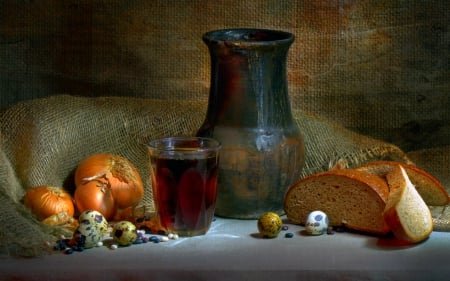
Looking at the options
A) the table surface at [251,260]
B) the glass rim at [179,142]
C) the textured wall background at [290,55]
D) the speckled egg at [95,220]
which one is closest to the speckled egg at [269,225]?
the table surface at [251,260]

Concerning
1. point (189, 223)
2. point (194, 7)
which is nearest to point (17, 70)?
point (194, 7)

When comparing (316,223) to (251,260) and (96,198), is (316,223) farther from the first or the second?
(96,198)

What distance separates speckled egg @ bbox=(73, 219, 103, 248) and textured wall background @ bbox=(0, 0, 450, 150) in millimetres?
565

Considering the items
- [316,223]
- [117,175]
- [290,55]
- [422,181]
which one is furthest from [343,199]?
[290,55]

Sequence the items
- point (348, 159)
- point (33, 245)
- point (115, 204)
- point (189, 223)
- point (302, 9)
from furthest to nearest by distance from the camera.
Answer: point (302, 9), point (348, 159), point (115, 204), point (189, 223), point (33, 245)

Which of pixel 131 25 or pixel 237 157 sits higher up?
pixel 131 25

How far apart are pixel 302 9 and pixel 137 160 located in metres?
0.45

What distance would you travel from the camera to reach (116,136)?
6.11ft

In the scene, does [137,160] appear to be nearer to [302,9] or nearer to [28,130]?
[28,130]

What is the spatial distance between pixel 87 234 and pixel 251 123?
32cm

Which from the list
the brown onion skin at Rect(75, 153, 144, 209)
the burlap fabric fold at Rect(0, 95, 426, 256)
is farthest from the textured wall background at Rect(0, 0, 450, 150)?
the brown onion skin at Rect(75, 153, 144, 209)

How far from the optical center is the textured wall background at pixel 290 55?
1995 millimetres

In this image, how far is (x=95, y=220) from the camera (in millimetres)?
1528

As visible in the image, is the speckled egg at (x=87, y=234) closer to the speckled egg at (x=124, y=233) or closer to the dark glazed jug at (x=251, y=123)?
the speckled egg at (x=124, y=233)
